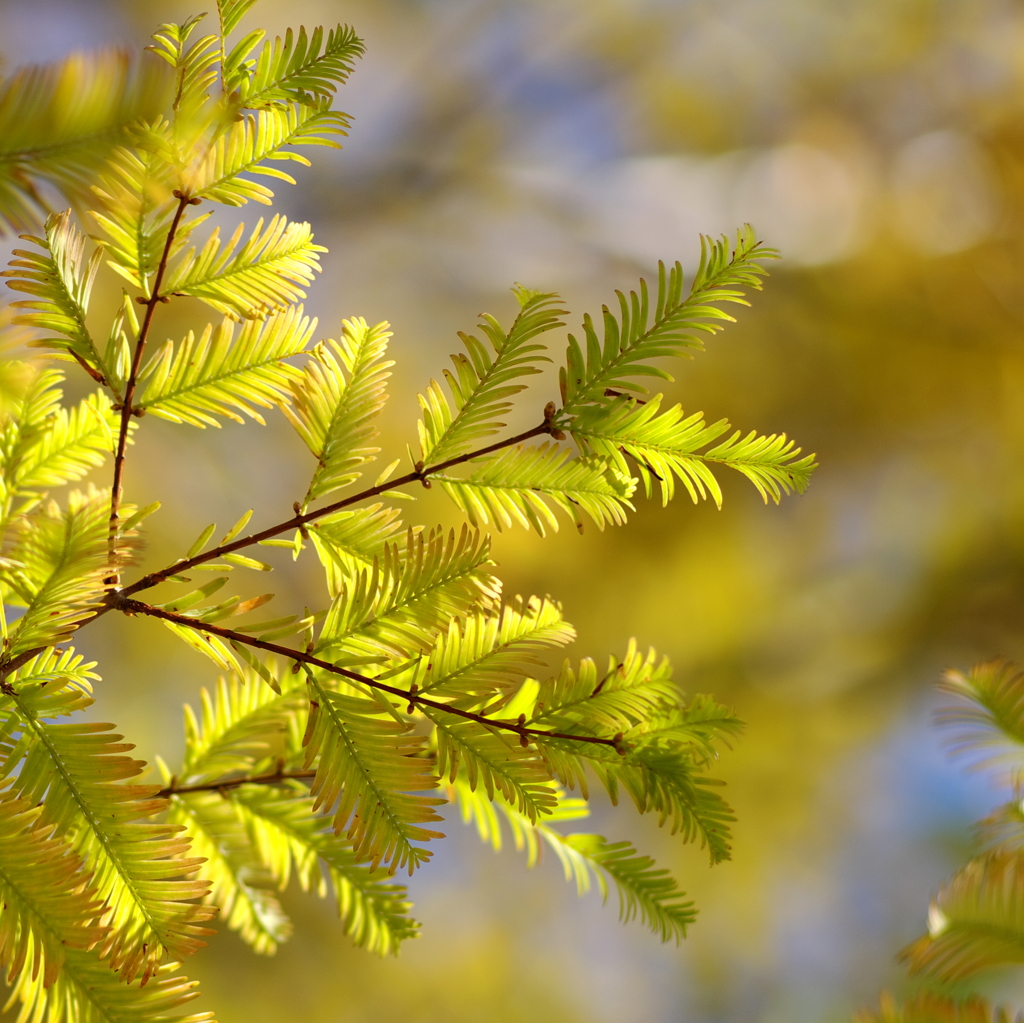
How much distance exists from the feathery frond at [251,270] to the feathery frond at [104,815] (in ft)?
0.38

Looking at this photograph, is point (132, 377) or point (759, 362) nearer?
point (132, 377)

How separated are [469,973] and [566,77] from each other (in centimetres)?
166

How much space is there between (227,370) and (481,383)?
0.08 meters

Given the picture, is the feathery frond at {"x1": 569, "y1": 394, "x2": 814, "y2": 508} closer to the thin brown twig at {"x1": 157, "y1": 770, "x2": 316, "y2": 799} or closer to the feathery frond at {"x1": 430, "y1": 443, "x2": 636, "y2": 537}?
the feathery frond at {"x1": 430, "y1": 443, "x2": 636, "y2": 537}

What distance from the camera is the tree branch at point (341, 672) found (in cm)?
22

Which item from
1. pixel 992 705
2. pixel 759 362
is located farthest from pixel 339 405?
pixel 759 362

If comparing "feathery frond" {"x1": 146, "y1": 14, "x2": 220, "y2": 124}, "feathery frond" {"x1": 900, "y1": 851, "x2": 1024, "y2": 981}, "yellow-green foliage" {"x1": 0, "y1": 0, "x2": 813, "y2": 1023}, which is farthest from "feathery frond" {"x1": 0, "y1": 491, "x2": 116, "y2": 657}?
"feathery frond" {"x1": 900, "y1": 851, "x2": 1024, "y2": 981}

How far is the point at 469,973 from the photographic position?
128cm

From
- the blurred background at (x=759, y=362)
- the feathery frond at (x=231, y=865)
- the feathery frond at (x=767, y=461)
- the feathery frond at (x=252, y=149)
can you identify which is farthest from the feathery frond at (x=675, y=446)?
the blurred background at (x=759, y=362)

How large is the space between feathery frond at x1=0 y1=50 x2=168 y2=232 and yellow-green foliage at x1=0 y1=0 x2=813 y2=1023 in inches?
1.2

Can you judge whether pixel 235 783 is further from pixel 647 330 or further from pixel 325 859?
pixel 647 330

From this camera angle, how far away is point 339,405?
0.25 meters

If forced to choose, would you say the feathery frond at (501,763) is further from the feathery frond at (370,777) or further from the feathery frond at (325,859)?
the feathery frond at (325,859)

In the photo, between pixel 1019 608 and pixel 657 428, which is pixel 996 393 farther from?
pixel 657 428
